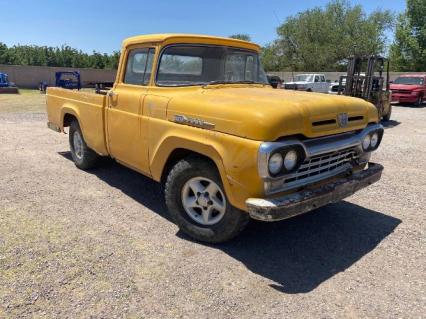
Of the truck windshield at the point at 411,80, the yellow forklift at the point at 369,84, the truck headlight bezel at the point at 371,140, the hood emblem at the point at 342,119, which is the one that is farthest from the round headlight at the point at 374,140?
the truck windshield at the point at 411,80

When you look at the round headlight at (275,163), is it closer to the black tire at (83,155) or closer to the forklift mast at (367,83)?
the black tire at (83,155)

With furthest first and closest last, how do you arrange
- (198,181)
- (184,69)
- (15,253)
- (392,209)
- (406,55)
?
(406,55) → (392,209) → (184,69) → (198,181) → (15,253)

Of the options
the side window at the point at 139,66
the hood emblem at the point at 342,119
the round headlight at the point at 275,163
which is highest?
the side window at the point at 139,66

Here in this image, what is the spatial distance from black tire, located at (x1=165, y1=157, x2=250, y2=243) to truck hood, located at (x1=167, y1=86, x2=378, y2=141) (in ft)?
1.42

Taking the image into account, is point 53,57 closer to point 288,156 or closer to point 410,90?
point 410,90

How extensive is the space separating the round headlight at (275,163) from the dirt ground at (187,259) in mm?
941

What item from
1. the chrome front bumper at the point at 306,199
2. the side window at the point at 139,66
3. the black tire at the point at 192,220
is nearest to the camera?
the chrome front bumper at the point at 306,199

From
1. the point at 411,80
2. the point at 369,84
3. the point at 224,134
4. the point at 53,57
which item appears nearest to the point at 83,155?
the point at 224,134

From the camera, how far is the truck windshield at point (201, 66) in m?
4.57

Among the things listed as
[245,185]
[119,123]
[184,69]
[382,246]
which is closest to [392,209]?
[382,246]

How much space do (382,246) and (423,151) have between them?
19.5 feet

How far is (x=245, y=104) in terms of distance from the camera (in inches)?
140

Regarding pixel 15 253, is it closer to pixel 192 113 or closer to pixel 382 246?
pixel 192 113

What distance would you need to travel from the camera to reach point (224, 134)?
3496 millimetres
